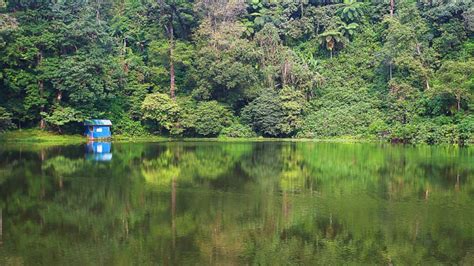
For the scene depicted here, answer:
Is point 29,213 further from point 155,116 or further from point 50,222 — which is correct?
point 155,116

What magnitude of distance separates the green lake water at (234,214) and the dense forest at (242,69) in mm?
22009

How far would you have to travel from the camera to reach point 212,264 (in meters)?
8.81

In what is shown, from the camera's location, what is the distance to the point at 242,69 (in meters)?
48.8

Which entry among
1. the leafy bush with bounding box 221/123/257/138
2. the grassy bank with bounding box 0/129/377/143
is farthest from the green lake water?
the leafy bush with bounding box 221/123/257/138

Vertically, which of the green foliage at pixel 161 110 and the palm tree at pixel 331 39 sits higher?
the palm tree at pixel 331 39

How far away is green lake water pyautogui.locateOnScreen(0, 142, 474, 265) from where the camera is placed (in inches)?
376

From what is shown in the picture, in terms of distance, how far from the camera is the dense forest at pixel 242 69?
43875 mm

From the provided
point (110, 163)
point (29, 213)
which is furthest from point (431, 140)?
point (29, 213)

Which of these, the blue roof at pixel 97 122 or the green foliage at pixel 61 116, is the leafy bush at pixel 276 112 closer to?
the blue roof at pixel 97 122

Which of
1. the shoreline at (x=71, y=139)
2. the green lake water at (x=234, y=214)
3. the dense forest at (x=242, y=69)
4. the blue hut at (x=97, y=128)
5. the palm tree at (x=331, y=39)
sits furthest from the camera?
the palm tree at (x=331, y=39)

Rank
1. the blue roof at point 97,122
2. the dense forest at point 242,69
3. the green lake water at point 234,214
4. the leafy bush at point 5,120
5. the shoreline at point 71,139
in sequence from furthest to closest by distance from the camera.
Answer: the blue roof at point 97,122, the dense forest at point 242,69, the shoreline at point 71,139, the leafy bush at point 5,120, the green lake water at point 234,214

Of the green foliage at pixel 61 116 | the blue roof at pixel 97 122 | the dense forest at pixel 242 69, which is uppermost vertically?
the dense forest at pixel 242 69

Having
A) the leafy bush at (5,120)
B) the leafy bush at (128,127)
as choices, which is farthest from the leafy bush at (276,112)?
the leafy bush at (5,120)

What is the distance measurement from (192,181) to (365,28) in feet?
149
